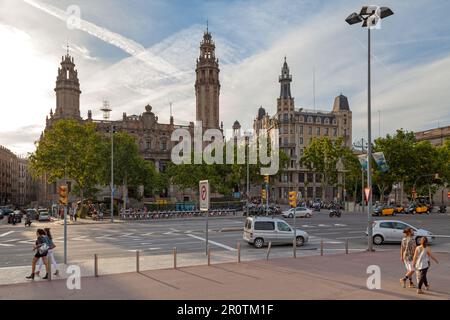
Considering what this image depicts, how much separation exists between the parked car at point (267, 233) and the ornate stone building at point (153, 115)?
66.6 m

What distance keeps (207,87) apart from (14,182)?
78812 millimetres

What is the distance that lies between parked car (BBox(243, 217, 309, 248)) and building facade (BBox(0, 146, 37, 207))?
108617 millimetres

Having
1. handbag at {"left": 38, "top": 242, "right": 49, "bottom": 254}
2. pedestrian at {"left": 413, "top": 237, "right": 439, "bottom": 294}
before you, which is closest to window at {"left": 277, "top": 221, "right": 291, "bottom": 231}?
pedestrian at {"left": 413, "top": 237, "right": 439, "bottom": 294}

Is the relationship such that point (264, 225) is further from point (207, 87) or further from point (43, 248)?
point (207, 87)

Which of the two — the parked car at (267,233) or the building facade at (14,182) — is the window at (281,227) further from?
the building facade at (14,182)

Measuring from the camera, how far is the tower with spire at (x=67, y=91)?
87125 millimetres

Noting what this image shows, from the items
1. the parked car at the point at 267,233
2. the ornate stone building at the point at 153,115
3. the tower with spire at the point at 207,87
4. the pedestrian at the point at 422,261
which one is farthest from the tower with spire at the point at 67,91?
the pedestrian at the point at 422,261

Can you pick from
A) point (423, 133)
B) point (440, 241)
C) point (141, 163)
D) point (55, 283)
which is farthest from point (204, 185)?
point (423, 133)

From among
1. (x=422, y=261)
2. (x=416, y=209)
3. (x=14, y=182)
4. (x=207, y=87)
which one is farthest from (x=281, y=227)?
(x=14, y=182)

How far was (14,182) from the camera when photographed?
440ft

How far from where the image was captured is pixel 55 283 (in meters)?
13.3

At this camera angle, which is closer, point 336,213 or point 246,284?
point 246,284
